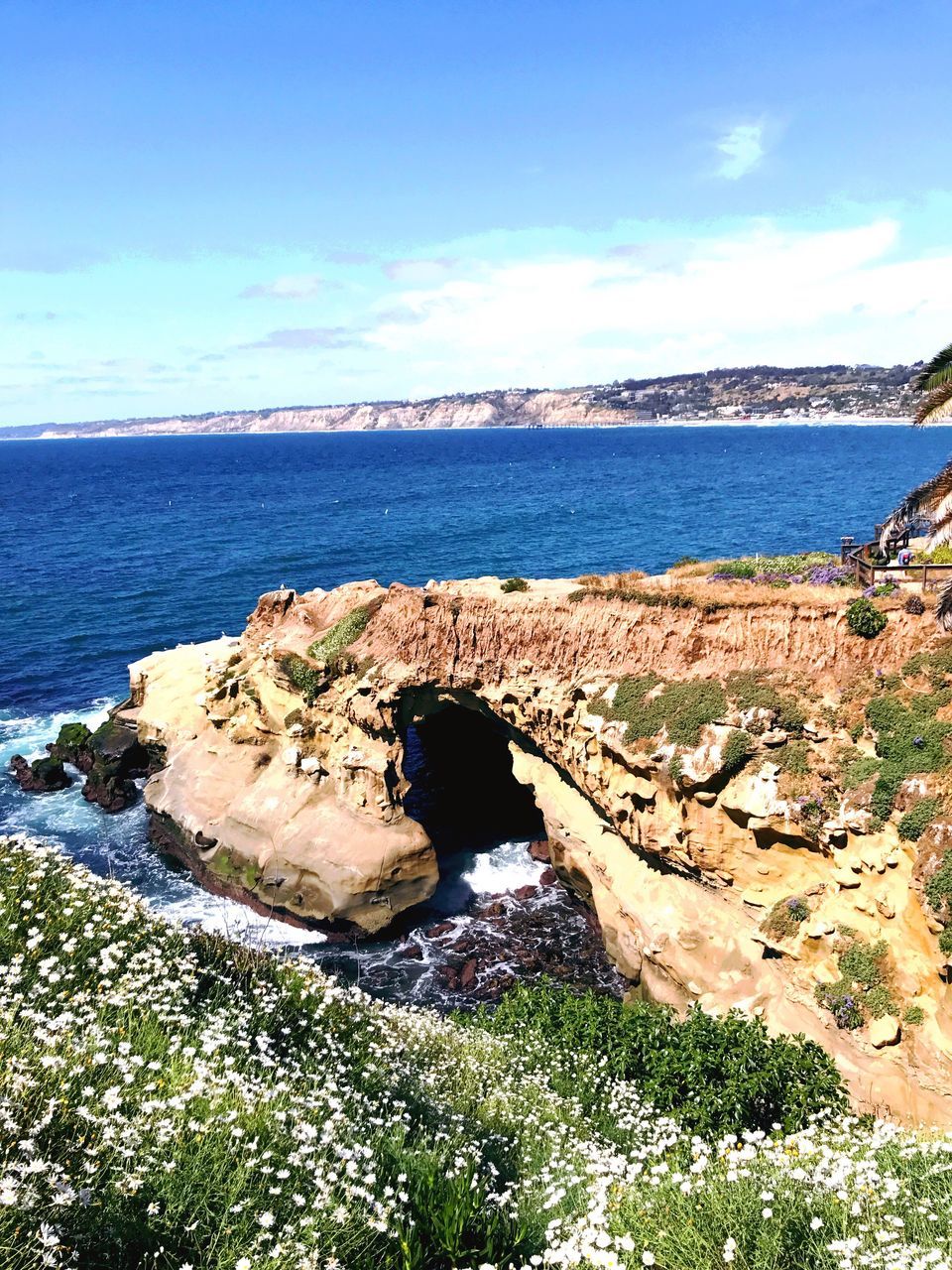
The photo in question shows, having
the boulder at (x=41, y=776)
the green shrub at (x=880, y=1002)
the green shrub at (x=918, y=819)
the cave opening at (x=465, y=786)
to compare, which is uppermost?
the green shrub at (x=918, y=819)

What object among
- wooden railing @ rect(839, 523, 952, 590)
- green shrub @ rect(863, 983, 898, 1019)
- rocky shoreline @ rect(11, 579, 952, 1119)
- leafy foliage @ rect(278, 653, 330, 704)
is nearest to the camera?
green shrub @ rect(863, 983, 898, 1019)

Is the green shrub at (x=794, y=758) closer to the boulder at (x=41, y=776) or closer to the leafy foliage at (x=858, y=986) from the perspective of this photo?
the leafy foliage at (x=858, y=986)

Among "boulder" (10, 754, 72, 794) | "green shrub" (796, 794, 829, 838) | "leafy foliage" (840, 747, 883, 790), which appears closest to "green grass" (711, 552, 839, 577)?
"leafy foliage" (840, 747, 883, 790)

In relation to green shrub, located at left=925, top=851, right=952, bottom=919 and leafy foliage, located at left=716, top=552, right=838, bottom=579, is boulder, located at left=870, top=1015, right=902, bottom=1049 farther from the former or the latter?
leafy foliage, located at left=716, top=552, right=838, bottom=579

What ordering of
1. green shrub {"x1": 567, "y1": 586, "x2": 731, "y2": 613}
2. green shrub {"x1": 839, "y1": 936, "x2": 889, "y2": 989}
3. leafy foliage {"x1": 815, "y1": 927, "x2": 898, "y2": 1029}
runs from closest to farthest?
leafy foliage {"x1": 815, "y1": 927, "x2": 898, "y2": 1029}, green shrub {"x1": 839, "y1": 936, "x2": 889, "y2": 989}, green shrub {"x1": 567, "y1": 586, "x2": 731, "y2": 613}

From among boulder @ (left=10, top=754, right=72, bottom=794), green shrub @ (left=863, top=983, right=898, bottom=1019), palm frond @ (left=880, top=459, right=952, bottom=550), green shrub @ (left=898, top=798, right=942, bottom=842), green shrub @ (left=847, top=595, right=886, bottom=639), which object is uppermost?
palm frond @ (left=880, top=459, right=952, bottom=550)

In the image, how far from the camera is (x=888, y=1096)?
1775 centimetres

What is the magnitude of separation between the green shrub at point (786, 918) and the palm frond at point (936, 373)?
526 inches

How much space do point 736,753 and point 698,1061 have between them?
7994 millimetres

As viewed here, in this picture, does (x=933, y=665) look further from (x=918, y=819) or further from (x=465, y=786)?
(x=465, y=786)

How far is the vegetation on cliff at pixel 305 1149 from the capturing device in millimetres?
7230

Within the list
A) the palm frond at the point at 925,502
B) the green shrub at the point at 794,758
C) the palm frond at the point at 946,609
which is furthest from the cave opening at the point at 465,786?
the palm frond at the point at 946,609

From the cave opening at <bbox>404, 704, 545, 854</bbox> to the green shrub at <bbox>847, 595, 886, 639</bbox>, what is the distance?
49.6 ft

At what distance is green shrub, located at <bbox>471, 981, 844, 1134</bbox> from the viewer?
1645 centimetres
